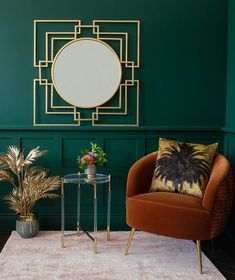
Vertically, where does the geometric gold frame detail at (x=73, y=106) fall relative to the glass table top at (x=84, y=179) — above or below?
above

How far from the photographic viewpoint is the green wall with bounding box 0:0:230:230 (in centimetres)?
349

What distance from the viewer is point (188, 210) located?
8.70 ft

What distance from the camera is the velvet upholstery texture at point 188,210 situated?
2633 millimetres

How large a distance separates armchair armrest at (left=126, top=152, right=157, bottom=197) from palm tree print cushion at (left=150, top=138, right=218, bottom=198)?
0.06 metres

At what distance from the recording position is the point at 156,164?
3146 mm

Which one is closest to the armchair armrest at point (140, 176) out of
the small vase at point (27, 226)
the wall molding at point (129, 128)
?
the wall molding at point (129, 128)

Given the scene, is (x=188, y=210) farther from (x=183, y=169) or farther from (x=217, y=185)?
(x=183, y=169)

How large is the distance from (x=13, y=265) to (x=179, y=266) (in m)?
1.07

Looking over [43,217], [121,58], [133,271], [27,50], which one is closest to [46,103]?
[27,50]

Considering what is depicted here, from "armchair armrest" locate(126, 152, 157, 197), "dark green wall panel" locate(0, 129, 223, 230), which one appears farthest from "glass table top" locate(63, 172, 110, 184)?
"dark green wall panel" locate(0, 129, 223, 230)

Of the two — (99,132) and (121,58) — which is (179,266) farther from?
(121,58)

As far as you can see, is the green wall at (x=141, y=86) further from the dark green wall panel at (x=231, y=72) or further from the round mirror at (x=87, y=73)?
the round mirror at (x=87, y=73)

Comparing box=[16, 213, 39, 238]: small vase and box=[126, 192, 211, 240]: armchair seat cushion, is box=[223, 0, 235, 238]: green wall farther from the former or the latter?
box=[16, 213, 39, 238]: small vase

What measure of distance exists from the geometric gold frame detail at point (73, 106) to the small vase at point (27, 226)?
30.8 inches
